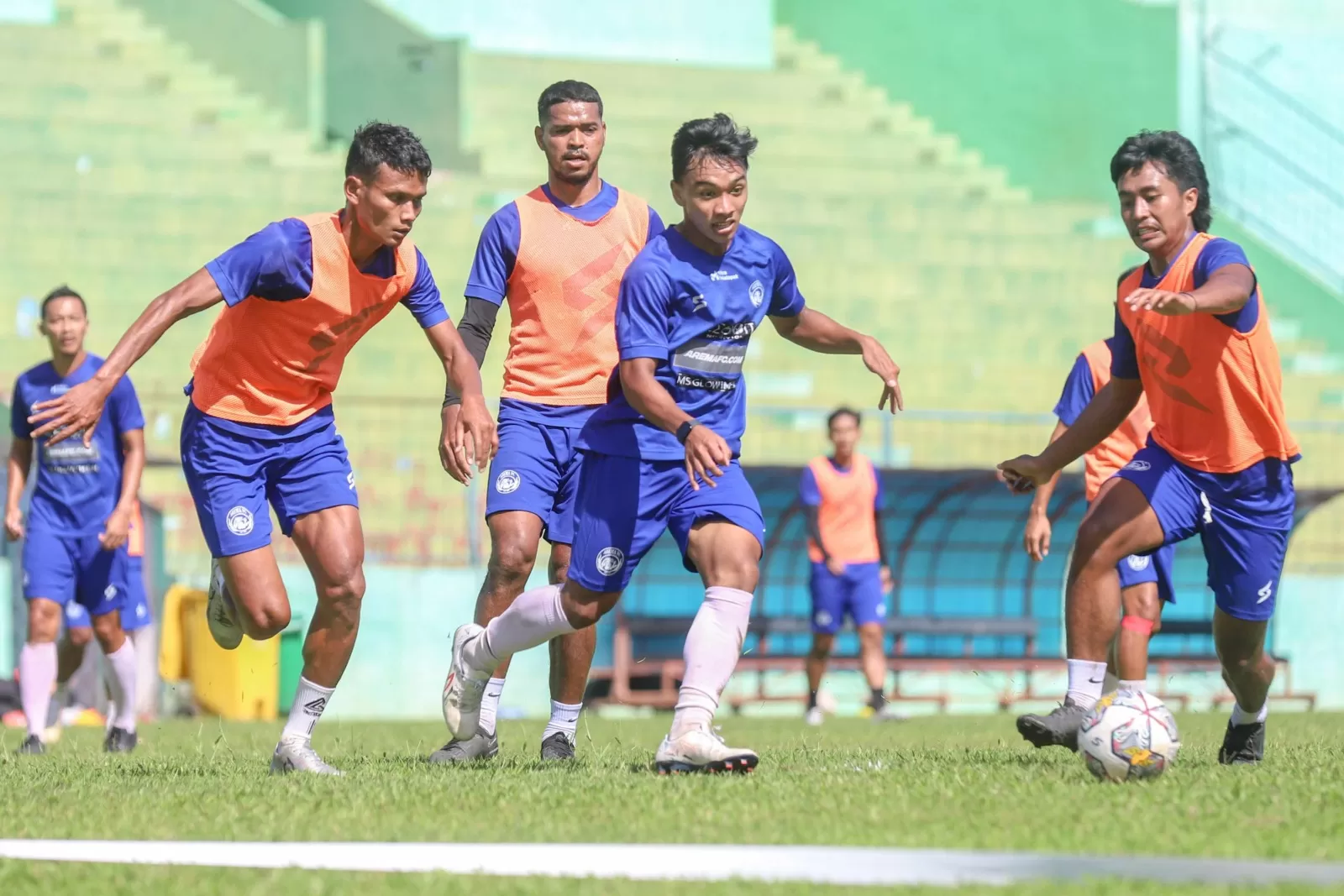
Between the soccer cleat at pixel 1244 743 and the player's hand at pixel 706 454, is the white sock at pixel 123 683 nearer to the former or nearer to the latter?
the player's hand at pixel 706 454

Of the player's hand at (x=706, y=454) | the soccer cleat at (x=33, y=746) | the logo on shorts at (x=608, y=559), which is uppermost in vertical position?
the player's hand at (x=706, y=454)

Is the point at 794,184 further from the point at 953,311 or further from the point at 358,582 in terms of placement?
the point at 358,582

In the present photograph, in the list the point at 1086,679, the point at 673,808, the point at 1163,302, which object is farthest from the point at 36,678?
the point at 1163,302

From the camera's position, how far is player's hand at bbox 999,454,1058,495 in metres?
7.79

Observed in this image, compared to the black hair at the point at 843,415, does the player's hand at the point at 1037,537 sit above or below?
below

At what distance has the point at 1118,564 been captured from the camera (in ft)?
26.3

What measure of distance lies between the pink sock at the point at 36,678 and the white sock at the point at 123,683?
0.36m

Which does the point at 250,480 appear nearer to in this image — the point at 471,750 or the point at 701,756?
the point at 471,750

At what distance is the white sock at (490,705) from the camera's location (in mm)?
8531

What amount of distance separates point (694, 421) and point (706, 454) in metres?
0.34

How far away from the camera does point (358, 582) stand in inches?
303

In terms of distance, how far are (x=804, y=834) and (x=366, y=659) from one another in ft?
41.1

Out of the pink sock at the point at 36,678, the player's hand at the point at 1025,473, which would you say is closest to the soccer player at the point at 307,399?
the player's hand at the point at 1025,473

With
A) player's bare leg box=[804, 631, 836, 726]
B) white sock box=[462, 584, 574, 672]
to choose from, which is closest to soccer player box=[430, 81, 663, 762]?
white sock box=[462, 584, 574, 672]
